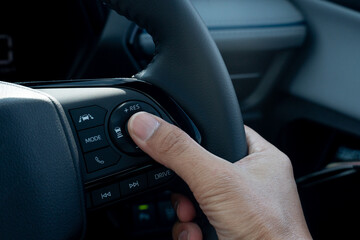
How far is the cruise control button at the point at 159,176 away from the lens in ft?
2.13

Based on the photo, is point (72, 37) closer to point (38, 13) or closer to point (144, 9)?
point (38, 13)

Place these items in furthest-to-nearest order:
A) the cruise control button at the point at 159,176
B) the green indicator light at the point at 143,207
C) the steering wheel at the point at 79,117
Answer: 1. the green indicator light at the point at 143,207
2. the cruise control button at the point at 159,176
3. the steering wheel at the point at 79,117

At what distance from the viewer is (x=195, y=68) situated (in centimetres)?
65

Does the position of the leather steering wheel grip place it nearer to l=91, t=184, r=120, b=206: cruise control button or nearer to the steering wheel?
the steering wheel

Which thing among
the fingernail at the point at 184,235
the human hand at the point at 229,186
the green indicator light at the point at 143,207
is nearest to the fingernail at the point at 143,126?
the human hand at the point at 229,186

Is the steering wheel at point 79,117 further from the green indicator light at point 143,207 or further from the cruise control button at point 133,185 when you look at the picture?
the green indicator light at point 143,207

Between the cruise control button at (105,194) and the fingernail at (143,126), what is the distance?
0.07 metres

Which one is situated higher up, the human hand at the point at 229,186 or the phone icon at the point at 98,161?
the phone icon at the point at 98,161

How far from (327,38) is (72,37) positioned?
688mm

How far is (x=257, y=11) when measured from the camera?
1317mm

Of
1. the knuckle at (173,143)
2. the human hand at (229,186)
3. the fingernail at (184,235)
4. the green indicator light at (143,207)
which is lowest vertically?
the green indicator light at (143,207)

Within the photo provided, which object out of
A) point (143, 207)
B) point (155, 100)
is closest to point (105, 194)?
point (155, 100)

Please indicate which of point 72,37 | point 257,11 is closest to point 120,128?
point 72,37

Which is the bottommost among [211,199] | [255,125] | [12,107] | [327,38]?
[255,125]
